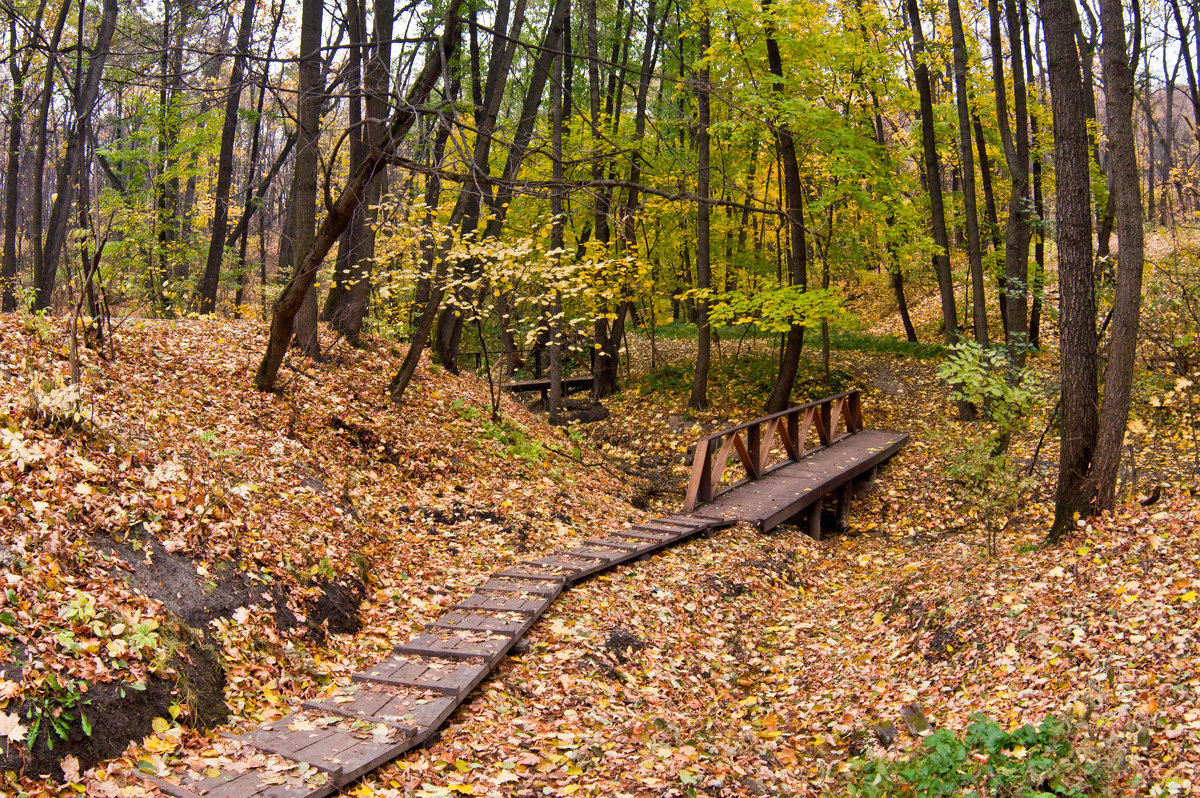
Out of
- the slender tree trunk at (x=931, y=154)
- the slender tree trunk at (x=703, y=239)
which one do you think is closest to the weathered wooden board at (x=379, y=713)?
the slender tree trunk at (x=703, y=239)

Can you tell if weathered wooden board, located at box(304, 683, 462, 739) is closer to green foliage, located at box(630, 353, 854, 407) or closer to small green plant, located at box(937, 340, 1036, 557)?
small green plant, located at box(937, 340, 1036, 557)

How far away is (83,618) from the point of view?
3525 mm

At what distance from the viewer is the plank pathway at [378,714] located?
10.6ft

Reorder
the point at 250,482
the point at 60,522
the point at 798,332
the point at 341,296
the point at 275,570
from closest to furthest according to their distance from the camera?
the point at 60,522 → the point at 275,570 → the point at 250,482 → the point at 341,296 → the point at 798,332

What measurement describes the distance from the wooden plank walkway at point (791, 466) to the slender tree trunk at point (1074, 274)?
3.43 metres

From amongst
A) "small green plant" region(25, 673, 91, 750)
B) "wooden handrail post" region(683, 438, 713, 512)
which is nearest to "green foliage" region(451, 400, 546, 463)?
"wooden handrail post" region(683, 438, 713, 512)

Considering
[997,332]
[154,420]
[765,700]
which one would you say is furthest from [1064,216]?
[997,332]

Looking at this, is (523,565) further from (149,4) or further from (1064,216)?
(149,4)

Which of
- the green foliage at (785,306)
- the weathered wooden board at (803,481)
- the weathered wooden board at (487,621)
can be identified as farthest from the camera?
the green foliage at (785,306)

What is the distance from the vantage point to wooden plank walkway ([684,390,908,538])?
31.1ft

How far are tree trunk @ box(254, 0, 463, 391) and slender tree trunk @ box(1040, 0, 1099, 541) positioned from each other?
16.5 feet

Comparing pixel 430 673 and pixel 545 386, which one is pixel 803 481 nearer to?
pixel 430 673

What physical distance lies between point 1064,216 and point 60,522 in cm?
737

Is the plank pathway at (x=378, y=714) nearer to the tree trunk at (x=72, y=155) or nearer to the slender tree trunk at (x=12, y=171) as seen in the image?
the tree trunk at (x=72, y=155)
